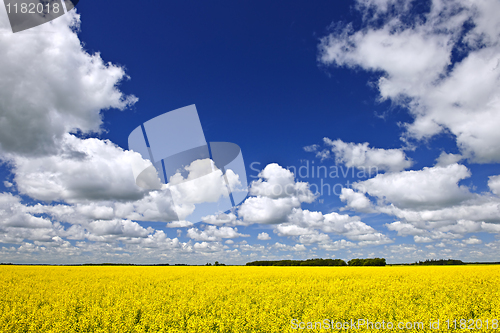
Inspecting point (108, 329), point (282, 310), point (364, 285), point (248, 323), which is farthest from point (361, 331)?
point (364, 285)

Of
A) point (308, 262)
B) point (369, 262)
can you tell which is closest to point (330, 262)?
point (308, 262)

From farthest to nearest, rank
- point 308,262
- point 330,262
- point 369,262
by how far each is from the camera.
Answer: point 308,262 → point 330,262 → point 369,262

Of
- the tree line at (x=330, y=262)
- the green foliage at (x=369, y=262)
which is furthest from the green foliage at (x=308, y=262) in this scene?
the green foliage at (x=369, y=262)

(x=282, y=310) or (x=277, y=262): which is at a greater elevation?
(x=282, y=310)

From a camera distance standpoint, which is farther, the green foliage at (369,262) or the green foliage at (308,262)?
the green foliage at (308,262)

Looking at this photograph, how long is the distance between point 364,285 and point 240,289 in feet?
28.3

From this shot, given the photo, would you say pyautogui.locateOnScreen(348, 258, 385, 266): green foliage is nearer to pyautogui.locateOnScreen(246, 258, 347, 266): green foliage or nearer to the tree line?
the tree line

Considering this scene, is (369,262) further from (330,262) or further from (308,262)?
(308,262)

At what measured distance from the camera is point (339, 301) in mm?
11797

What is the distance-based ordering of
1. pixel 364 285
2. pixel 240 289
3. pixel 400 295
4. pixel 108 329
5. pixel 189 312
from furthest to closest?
pixel 364 285
pixel 240 289
pixel 400 295
pixel 189 312
pixel 108 329

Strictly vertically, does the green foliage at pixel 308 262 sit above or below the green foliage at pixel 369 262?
below

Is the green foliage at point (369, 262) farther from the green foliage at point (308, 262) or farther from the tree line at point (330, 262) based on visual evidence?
the green foliage at point (308, 262)

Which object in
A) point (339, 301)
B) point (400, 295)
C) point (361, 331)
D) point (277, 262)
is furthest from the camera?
point (277, 262)

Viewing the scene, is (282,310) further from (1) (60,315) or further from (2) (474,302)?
(2) (474,302)
